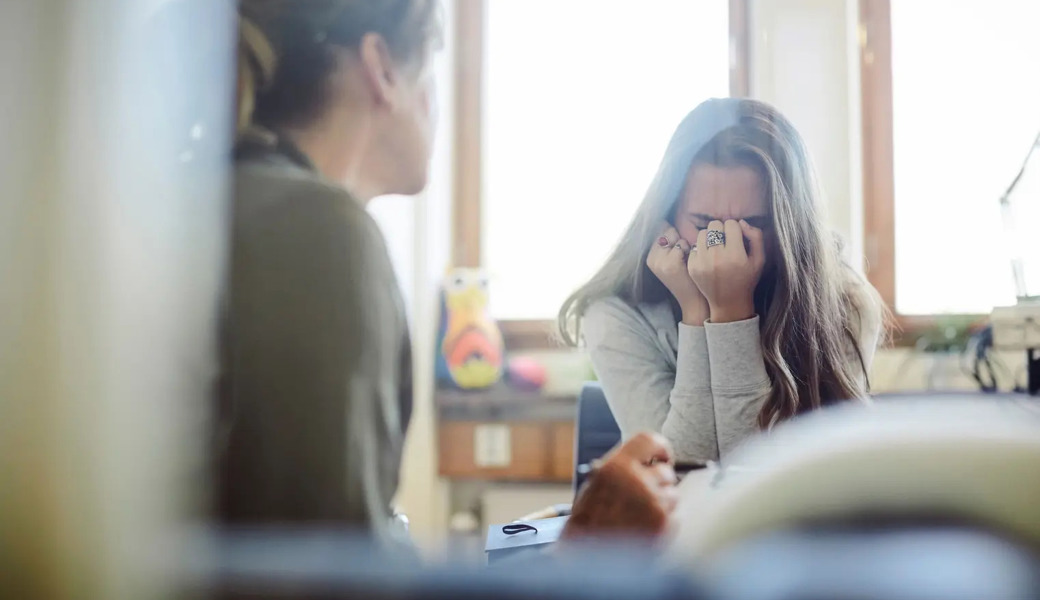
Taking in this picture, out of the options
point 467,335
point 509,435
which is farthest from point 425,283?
point 509,435

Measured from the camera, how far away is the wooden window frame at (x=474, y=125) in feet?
1.87

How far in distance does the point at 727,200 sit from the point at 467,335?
9.2 inches

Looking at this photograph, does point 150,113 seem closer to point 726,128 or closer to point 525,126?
point 525,126

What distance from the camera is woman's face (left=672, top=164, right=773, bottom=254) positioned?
528mm

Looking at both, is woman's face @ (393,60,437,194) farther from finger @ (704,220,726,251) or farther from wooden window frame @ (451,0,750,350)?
finger @ (704,220,726,251)

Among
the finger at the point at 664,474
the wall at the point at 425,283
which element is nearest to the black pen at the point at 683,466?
the finger at the point at 664,474

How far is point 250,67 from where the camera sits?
49cm

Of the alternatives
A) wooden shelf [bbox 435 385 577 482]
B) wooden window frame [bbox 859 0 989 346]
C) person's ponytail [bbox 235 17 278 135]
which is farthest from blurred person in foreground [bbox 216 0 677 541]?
wooden window frame [bbox 859 0 989 346]

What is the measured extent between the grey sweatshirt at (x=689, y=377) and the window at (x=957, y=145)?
0.08 metres

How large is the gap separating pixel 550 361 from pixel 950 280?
1.08 ft

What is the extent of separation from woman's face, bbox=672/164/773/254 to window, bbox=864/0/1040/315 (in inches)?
4.5

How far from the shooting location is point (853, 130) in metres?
0.58

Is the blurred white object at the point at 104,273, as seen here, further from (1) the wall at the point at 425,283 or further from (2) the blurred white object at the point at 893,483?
(2) the blurred white object at the point at 893,483

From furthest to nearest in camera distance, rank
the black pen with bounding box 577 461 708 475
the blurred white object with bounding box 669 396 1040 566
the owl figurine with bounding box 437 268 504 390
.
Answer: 1. the owl figurine with bounding box 437 268 504 390
2. the black pen with bounding box 577 461 708 475
3. the blurred white object with bounding box 669 396 1040 566
